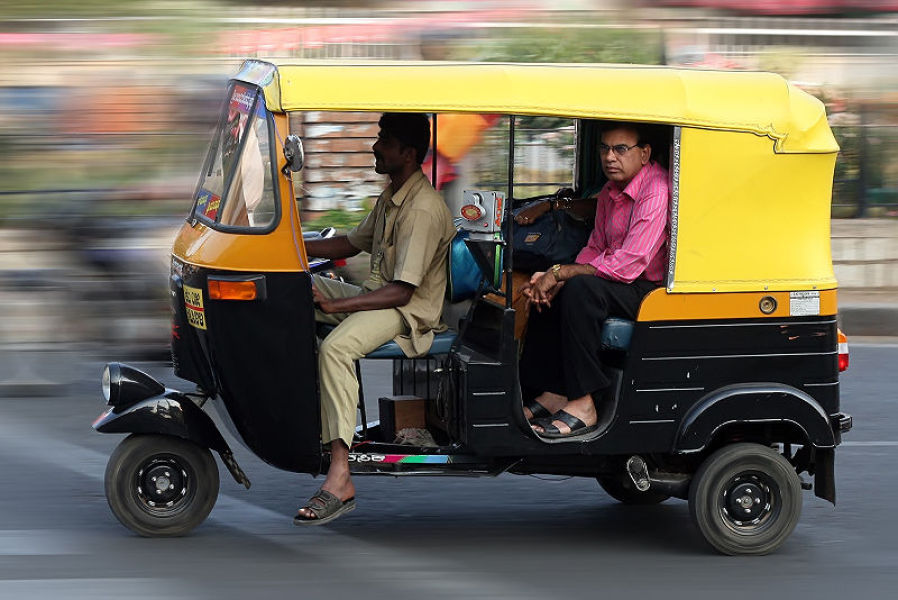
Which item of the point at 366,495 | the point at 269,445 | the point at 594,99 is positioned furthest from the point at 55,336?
the point at 594,99

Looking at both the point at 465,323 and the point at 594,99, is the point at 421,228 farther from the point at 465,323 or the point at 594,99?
the point at 594,99

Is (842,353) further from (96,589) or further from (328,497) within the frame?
(96,589)

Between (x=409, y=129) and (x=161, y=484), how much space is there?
1.68m

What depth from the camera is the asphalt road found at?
5.01m

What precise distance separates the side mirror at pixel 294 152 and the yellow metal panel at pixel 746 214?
1397mm

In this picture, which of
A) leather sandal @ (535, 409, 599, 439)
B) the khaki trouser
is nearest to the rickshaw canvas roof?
the khaki trouser

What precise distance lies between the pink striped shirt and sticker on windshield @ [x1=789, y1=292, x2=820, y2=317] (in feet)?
1.63

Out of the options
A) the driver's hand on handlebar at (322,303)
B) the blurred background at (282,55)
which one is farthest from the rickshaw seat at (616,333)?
the blurred background at (282,55)

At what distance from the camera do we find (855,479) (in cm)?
673

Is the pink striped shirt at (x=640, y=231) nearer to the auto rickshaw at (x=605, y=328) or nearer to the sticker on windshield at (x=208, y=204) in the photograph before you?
the auto rickshaw at (x=605, y=328)

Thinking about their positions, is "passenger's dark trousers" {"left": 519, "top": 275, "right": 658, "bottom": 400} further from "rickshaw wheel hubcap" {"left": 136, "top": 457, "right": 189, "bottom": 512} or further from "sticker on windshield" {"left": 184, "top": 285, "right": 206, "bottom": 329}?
"rickshaw wheel hubcap" {"left": 136, "top": 457, "right": 189, "bottom": 512}

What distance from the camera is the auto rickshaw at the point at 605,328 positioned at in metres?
5.09

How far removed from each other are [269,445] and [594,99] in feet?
5.79

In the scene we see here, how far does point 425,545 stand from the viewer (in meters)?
→ 5.54
